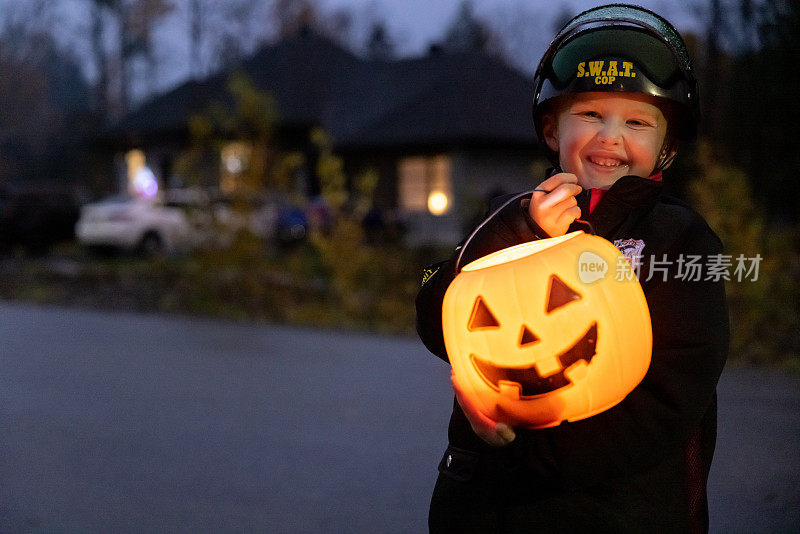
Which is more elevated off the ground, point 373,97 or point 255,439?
point 373,97

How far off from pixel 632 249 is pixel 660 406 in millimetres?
325

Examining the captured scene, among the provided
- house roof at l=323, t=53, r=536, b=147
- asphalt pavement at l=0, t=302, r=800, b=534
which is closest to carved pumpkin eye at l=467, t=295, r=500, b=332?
asphalt pavement at l=0, t=302, r=800, b=534

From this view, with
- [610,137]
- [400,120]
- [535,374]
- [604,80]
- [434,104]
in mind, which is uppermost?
[434,104]

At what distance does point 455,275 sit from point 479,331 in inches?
6.7

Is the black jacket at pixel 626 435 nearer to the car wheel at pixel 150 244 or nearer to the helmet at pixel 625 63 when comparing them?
the helmet at pixel 625 63

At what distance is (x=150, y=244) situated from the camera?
2120 centimetres

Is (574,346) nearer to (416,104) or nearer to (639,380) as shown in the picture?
(639,380)

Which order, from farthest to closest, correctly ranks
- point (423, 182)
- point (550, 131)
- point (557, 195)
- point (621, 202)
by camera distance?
point (423, 182), point (550, 131), point (621, 202), point (557, 195)

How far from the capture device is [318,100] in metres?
33.1

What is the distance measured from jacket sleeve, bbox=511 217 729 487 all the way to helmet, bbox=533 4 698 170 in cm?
38

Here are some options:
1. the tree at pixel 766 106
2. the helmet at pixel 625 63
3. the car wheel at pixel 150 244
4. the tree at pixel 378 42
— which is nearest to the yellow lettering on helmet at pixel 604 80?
the helmet at pixel 625 63

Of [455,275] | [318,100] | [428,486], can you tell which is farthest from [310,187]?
[455,275]

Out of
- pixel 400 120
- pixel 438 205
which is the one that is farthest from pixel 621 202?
pixel 400 120

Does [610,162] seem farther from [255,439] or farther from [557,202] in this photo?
[255,439]
